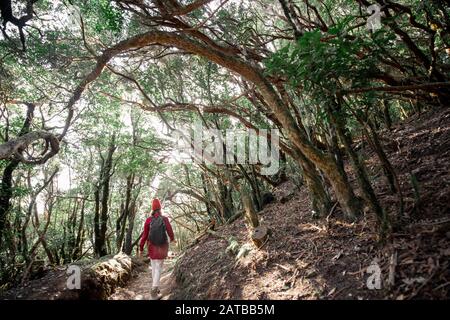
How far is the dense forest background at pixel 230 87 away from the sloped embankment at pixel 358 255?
0.51 feet

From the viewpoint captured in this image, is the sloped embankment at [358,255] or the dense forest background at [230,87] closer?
the sloped embankment at [358,255]

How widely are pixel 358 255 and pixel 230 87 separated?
8383mm

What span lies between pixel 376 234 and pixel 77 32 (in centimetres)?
881

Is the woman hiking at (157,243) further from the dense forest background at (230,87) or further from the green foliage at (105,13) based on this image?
the green foliage at (105,13)

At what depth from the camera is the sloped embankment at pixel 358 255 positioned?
2.83m

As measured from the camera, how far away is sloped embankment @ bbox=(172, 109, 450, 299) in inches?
111

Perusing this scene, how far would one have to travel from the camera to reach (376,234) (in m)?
3.62

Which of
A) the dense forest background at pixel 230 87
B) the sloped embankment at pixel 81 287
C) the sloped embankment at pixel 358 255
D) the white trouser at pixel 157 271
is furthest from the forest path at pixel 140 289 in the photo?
the dense forest background at pixel 230 87

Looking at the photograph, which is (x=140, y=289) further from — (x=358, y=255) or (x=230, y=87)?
(x=230, y=87)

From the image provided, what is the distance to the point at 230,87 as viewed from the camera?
1079cm

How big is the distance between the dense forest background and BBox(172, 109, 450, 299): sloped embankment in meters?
0.16

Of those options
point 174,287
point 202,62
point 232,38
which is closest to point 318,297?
point 174,287

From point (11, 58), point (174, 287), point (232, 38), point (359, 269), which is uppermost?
point (232, 38)
